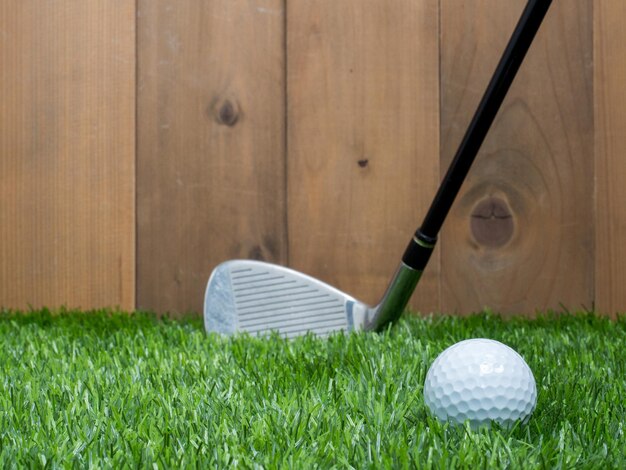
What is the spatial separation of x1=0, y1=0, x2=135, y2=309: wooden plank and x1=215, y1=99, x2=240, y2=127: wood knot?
0.25m

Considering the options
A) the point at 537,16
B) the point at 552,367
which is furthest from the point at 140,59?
the point at 552,367

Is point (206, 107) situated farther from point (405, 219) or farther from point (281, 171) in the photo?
point (405, 219)

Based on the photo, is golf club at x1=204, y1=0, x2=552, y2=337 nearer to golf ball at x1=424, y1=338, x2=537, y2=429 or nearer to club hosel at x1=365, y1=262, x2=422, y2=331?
club hosel at x1=365, y1=262, x2=422, y2=331

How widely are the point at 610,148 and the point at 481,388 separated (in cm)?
126

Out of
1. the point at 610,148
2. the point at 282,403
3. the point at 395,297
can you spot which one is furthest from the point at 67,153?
the point at 610,148

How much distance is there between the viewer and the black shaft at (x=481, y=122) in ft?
4.88

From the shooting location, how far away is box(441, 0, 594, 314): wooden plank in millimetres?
2029

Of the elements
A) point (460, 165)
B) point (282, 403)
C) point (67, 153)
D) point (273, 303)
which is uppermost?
point (460, 165)

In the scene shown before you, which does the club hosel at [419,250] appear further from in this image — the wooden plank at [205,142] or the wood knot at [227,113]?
the wood knot at [227,113]

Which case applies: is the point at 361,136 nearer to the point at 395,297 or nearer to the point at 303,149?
the point at 303,149

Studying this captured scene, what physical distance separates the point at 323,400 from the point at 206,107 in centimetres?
126

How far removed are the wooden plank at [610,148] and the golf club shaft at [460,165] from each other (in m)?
0.62

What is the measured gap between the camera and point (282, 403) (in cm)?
104

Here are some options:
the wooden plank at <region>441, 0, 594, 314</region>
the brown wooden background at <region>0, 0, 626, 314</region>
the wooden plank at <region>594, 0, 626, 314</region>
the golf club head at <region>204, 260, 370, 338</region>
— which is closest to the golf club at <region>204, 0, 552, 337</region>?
the golf club head at <region>204, 260, 370, 338</region>
